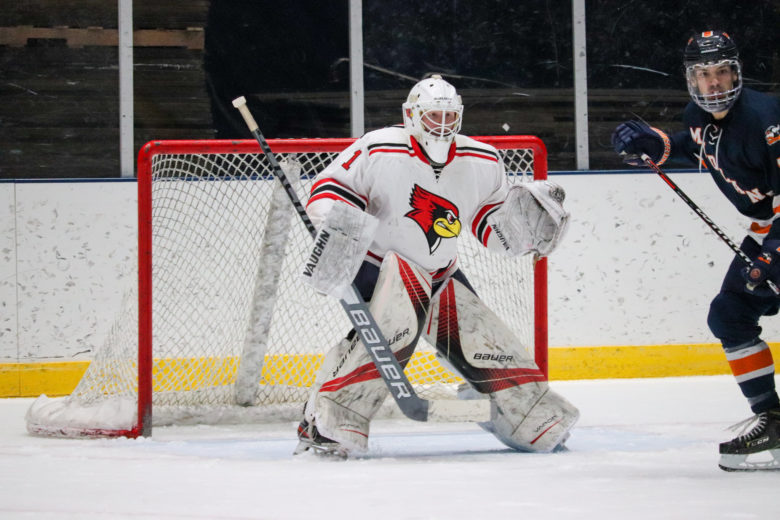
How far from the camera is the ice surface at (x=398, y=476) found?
215 centimetres

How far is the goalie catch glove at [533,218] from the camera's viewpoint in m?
3.09

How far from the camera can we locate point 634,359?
482 cm

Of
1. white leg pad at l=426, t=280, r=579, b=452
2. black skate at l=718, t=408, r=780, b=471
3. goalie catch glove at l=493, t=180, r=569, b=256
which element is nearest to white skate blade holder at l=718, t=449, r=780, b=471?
black skate at l=718, t=408, r=780, b=471

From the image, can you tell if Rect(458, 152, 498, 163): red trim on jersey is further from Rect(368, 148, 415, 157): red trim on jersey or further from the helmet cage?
the helmet cage

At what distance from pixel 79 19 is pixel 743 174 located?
10.3 feet

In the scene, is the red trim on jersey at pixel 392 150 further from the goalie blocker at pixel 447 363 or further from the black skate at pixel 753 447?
the black skate at pixel 753 447

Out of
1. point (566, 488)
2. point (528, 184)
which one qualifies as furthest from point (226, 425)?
point (566, 488)

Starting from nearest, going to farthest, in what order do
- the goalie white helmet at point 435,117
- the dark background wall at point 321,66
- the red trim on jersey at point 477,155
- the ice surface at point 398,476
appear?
the ice surface at point 398,476, the goalie white helmet at point 435,117, the red trim on jersey at point 477,155, the dark background wall at point 321,66

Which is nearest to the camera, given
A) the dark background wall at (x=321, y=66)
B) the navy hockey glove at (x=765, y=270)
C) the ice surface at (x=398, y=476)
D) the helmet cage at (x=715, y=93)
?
the ice surface at (x=398, y=476)

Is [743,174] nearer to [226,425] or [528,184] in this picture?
[528,184]

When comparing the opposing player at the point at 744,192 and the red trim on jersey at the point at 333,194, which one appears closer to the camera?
the opposing player at the point at 744,192

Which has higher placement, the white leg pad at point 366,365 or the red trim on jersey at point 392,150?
the red trim on jersey at point 392,150

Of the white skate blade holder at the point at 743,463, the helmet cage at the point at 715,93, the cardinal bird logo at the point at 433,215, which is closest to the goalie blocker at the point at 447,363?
the cardinal bird logo at the point at 433,215

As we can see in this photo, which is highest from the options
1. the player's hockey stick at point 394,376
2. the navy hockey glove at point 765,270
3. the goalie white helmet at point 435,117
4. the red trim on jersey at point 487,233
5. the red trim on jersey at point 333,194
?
the goalie white helmet at point 435,117
